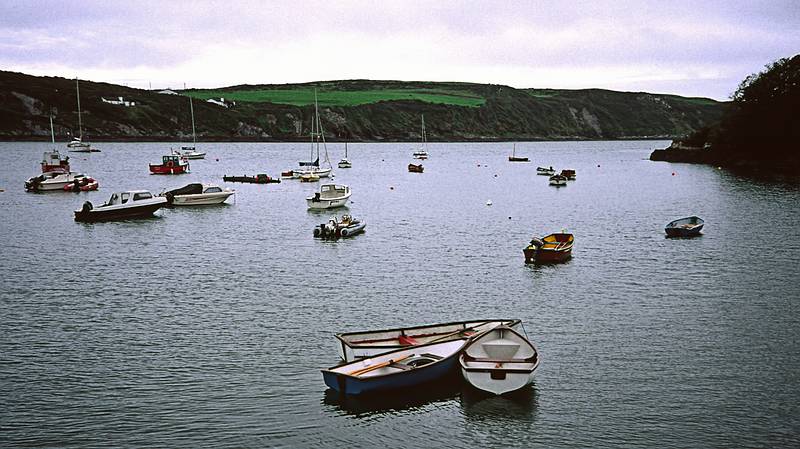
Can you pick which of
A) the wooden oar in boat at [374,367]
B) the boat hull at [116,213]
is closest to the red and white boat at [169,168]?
the boat hull at [116,213]

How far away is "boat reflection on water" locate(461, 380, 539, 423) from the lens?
28.5 metres

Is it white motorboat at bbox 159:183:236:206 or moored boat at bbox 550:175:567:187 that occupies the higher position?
white motorboat at bbox 159:183:236:206

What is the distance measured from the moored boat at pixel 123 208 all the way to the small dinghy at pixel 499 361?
60427mm

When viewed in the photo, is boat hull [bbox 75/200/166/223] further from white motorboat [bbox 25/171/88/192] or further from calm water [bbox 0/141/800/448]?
white motorboat [bbox 25/171/88/192]

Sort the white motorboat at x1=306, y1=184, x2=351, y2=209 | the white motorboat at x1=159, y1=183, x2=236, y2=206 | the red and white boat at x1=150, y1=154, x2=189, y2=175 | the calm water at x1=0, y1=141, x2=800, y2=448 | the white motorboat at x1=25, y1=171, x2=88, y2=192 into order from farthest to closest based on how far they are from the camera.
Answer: the red and white boat at x1=150, y1=154, x2=189, y2=175 < the white motorboat at x1=25, y1=171, x2=88, y2=192 < the white motorboat at x1=159, y1=183, x2=236, y2=206 < the white motorboat at x1=306, y1=184, x2=351, y2=209 < the calm water at x1=0, y1=141, x2=800, y2=448

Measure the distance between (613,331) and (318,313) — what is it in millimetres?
15835

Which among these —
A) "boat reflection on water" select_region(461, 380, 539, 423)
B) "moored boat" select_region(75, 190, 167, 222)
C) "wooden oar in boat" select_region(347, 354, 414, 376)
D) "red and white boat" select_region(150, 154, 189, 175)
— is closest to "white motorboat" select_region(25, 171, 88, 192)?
"red and white boat" select_region(150, 154, 189, 175)

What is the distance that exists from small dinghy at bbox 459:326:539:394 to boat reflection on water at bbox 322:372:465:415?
0.98 metres

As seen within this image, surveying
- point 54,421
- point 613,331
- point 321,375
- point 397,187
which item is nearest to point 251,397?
point 321,375

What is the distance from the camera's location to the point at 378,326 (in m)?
39.2

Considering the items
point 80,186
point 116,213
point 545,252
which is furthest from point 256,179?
point 545,252

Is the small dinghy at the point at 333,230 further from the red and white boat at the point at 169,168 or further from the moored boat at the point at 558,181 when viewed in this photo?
the red and white boat at the point at 169,168

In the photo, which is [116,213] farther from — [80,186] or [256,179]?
[256,179]

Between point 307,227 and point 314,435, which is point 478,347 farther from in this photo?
point 307,227
